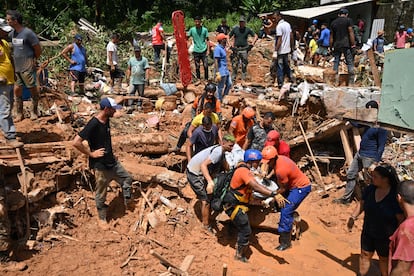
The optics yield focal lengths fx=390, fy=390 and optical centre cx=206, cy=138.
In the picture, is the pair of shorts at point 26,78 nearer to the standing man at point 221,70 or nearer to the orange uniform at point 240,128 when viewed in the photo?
the orange uniform at point 240,128

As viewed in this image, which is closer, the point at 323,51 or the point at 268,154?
the point at 268,154

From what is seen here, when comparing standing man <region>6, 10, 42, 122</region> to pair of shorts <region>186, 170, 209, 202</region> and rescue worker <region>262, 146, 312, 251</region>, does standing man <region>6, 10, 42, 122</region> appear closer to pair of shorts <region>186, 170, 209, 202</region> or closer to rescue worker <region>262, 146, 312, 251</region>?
pair of shorts <region>186, 170, 209, 202</region>

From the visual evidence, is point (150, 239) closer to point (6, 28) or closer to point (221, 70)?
point (6, 28)

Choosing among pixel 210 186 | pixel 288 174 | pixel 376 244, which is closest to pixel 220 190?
pixel 210 186

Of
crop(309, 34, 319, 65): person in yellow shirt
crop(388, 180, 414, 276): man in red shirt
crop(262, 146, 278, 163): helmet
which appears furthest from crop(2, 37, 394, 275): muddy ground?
crop(309, 34, 319, 65): person in yellow shirt

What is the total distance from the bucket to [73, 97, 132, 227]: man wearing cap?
4.29 meters

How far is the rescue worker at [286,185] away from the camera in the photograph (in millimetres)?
6043

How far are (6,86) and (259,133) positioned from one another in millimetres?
4239

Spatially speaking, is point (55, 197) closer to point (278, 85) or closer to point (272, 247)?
point (272, 247)

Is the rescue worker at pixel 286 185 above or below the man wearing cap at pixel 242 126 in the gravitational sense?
below

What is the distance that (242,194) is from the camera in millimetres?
5832

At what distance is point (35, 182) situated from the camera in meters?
6.11

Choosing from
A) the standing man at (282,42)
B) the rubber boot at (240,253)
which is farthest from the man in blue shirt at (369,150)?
the standing man at (282,42)

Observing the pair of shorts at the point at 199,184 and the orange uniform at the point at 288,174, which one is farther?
the pair of shorts at the point at 199,184
